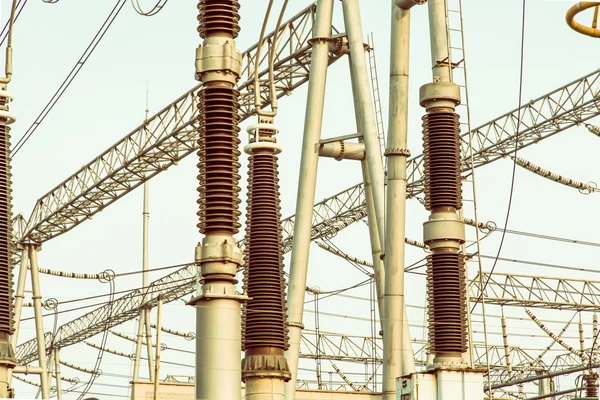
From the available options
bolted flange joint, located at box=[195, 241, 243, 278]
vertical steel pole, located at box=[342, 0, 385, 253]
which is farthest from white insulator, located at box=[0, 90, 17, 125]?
vertical steel pole, located at box=[342, 0, 385, 253]

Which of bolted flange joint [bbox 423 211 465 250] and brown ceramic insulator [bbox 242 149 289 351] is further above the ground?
bolted flange joint [bbox 423 211 465 250]

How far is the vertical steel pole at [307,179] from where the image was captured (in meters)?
20.1

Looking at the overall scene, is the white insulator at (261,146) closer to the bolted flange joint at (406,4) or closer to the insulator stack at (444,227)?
the insulator stack at (444,227)

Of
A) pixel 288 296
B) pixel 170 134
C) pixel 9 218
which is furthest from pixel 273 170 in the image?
pixel 170 134

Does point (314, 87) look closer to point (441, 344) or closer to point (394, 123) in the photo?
point (394, 123)

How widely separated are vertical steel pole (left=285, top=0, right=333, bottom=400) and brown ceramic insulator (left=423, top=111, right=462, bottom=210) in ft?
12.3

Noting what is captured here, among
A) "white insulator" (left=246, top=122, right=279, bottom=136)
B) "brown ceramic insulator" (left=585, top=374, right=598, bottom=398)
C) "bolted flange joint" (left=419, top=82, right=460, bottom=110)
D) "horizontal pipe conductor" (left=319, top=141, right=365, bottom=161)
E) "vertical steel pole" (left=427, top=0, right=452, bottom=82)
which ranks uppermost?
"vertical steel pole" (left=427, top=0, right=452, bottom=82)

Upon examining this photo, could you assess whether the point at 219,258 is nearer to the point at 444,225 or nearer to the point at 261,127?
the point at 261,127

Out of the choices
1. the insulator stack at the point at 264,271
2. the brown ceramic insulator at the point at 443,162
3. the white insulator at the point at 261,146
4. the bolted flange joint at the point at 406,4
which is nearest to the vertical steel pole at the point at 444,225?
the brown ceramic insulator at the point at 443,162

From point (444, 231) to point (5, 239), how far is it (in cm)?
630

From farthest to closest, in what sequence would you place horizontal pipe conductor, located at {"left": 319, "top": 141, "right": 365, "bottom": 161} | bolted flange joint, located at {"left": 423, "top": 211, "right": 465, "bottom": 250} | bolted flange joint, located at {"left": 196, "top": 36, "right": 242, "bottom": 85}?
horizontal pipe conductor, located at {"left": 319, "top": 141, "right": 365, "bottom": 161}
bolted flange joint, located at {"left": 423, "top": 211, "right": 465, "bottom": 250}
bolted flange joint, located at {"left": 196, "top": 36, "right": 242, "bottom": 85}

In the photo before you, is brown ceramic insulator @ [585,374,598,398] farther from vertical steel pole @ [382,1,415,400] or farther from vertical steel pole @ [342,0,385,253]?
vertical steel pole @ [342,0,385,253]

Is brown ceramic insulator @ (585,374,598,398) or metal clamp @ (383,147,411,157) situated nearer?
brown ceramic insulator @ (585,374,598,398)

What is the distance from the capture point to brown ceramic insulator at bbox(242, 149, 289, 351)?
1303 centimetres
